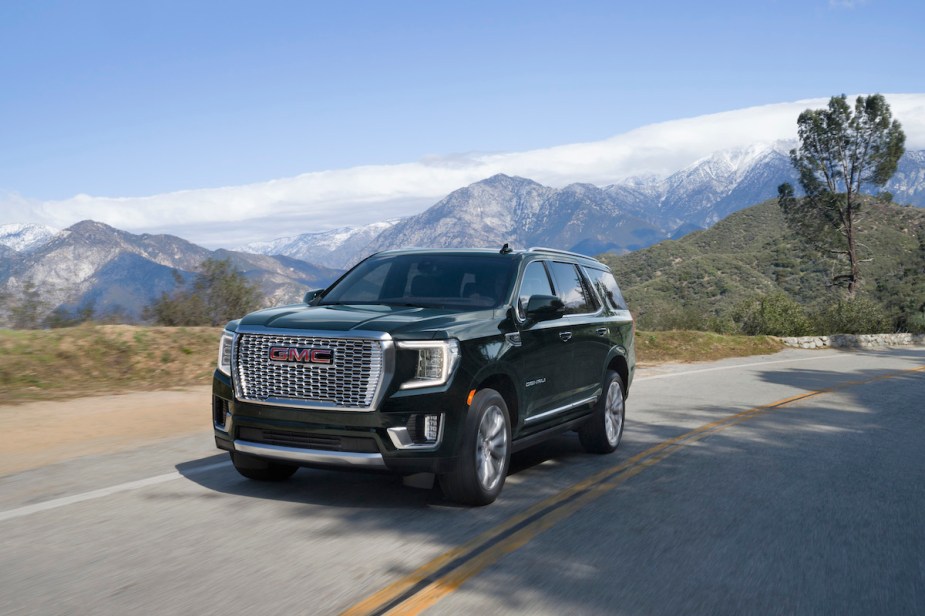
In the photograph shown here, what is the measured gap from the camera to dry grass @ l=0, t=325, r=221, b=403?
12.2 meters

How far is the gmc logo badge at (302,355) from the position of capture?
581 cm

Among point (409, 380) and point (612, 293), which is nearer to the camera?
point (409, 380)

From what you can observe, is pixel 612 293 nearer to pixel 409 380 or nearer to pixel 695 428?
pixel 695 428

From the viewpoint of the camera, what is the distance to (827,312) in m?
36.2

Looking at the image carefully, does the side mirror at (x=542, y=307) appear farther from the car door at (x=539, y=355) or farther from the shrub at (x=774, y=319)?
the shrub at (x=774, y=319)

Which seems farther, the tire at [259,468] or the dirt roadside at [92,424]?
the dirt roadside at [92,424]

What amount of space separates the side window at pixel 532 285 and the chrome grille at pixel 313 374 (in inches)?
64.8

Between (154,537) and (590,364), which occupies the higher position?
(590,364)

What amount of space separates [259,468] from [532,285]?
2735mm

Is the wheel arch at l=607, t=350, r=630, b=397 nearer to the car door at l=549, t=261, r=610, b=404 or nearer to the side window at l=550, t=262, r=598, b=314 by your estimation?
the car door at l=549, t=261, r=610, b=404

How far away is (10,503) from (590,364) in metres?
4.99

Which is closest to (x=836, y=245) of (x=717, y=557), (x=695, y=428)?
(x=695, y=428)

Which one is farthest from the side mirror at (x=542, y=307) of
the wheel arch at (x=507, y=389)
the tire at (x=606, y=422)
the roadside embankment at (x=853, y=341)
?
the roadside embankment at (x=853, y=341)

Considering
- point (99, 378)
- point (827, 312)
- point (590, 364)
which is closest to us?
point (590, 364)
